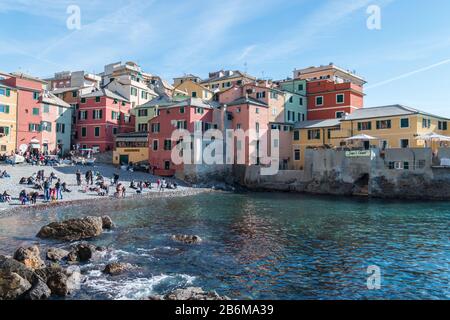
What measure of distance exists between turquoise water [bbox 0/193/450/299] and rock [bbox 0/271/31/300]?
2.17 metres

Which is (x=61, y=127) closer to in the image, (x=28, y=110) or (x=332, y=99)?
(x=28, y=110)

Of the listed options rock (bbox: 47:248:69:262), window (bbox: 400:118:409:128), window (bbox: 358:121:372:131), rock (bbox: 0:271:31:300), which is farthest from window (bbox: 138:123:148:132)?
rock (bbox: 0:271:31:300)

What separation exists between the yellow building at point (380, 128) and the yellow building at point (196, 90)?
2202 centimetres

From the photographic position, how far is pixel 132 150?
69.4 m

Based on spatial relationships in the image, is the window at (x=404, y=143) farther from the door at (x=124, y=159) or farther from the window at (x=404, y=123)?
the door at (x=124, y=159)

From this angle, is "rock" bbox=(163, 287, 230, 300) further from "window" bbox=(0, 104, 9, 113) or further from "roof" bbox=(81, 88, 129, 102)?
"roof" bbox=(81, 88, 129, 102)

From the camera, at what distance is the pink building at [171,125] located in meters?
64.2

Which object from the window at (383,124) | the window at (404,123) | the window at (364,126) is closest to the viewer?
the window at (404,123)

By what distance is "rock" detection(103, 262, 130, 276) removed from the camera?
18281 millimetres

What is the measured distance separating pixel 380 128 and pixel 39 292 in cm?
5724

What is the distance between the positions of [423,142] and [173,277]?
173 ft

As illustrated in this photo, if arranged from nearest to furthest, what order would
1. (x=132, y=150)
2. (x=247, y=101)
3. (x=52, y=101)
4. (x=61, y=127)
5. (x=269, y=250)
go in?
(x=269, y=250) < (x=247, y=101) < (x=132, y=150) < (x=52, y=101) < (x=61, y=127)

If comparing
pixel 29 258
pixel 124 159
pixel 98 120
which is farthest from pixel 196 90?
pixel 29 258

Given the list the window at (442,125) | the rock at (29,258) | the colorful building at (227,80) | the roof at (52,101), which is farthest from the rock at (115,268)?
the colorful building at (227,80)
